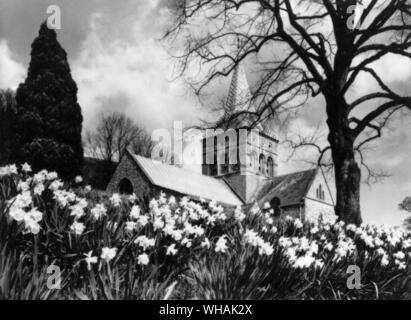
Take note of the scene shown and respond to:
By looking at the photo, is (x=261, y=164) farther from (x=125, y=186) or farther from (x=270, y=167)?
(x=125, y=186)

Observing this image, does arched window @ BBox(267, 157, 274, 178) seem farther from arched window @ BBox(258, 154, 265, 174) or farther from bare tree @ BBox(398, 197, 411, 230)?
bare tree @ BBox(398, 197, 411, 230)

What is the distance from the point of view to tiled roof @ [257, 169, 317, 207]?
34375 mm

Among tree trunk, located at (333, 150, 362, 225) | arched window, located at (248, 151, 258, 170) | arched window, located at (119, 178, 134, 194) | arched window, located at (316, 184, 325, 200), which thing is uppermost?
arched window, located at (248, 151, 258, 170)

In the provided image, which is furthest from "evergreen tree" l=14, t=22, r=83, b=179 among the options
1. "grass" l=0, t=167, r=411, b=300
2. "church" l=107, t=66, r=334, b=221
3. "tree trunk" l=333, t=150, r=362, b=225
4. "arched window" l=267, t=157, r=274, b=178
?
"arched window" l=267, t=157, r=274, b=178

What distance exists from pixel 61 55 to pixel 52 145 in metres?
5.29

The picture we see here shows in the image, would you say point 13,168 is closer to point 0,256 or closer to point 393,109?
point 0,256

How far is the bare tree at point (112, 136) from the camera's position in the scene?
1281 inches

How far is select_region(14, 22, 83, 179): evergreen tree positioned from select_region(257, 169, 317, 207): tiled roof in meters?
20.4

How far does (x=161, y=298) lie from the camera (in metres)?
2.98

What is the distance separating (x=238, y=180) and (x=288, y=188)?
5.51 metres

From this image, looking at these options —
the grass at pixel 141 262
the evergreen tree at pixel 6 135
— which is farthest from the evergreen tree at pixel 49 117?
the grass at pixel 141 262

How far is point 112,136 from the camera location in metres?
34.4

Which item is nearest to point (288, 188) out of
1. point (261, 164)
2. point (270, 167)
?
point (261, 164)
